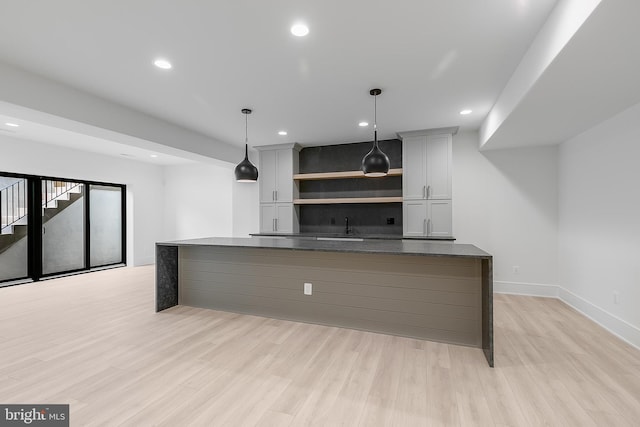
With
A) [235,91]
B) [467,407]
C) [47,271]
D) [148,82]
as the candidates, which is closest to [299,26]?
[235,91]

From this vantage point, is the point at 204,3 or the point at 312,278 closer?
the point at 204,3

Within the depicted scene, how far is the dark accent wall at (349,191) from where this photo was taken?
536cm

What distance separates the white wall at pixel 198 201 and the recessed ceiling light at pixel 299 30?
505cm

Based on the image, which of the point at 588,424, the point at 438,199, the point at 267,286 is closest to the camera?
the point at 588,424

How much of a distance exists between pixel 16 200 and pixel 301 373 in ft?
21.1

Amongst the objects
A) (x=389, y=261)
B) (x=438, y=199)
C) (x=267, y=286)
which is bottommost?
(x=267, y=286)

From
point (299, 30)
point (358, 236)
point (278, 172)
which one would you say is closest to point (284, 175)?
point (278, 172)

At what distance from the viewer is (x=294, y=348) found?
8.79ft

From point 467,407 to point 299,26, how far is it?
2.88 meters

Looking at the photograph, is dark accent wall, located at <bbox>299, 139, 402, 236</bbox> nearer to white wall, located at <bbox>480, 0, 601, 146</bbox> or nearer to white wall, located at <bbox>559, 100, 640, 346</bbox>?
white wall, located at <bbox>480, 0, 601, 146</bbox>

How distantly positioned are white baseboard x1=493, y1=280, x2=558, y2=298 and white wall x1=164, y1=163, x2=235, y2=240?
5.59 metres

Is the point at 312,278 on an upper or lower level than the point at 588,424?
upper

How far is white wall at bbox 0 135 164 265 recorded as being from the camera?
517 centimetres

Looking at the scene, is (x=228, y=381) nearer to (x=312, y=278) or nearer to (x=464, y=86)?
(x=312, y=278)
